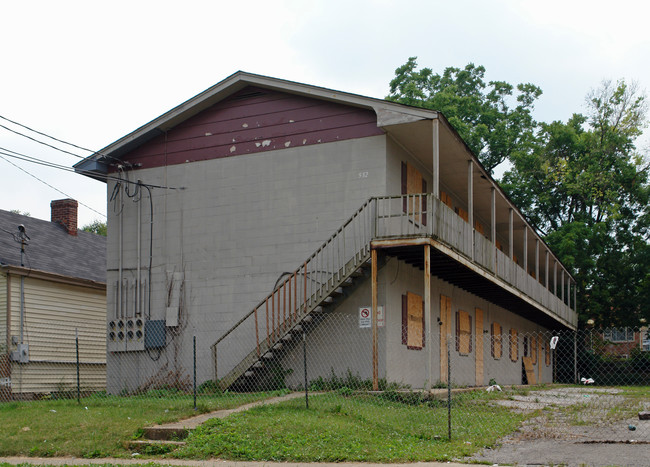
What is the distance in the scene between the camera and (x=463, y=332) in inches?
916

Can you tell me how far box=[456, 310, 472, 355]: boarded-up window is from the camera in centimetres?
2242

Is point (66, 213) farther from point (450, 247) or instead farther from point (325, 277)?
point (450, 247)

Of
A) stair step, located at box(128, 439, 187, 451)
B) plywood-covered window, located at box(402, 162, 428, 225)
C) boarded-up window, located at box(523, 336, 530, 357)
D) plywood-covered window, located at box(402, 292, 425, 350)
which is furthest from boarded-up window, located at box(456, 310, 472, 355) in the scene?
stair step, located at box(128, 439, 187, 451)

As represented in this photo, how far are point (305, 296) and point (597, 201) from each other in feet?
95.2

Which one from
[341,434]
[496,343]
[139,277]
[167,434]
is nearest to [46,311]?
[139,277]

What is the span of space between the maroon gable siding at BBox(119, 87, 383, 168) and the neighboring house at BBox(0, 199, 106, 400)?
467cm

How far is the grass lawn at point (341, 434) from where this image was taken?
9.98 metres

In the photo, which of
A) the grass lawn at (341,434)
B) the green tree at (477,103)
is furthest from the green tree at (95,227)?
the grass lawn at (341,434)

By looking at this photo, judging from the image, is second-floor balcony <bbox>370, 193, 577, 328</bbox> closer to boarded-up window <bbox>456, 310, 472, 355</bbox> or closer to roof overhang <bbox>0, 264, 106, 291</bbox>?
boarded-up window <bbox>456, 310, 472, 355</bbox>

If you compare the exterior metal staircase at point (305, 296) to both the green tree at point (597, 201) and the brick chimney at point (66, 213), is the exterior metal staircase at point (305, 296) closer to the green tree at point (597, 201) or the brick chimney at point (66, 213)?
the brick chimney at point (66, 213)

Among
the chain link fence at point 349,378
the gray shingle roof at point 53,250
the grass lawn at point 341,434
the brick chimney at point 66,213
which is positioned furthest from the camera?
the brick chimney at point 66,213

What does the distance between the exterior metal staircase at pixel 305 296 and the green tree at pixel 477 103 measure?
26871 millimetres

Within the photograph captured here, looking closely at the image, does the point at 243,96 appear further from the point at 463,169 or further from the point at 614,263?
the point at 614,263

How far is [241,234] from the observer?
759 inches
